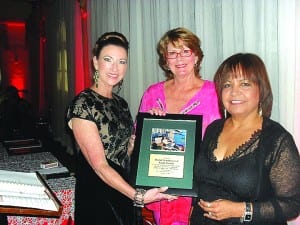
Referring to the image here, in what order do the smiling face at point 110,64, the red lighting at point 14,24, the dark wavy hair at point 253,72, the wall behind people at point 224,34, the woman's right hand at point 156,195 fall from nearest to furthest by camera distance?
the dark wavy hair at point 253,72 → the woman's right hand at point 156,195 → the smiling face at point 110,64 → the wall behind people at point 224,34 → the red lighting at point 14,24

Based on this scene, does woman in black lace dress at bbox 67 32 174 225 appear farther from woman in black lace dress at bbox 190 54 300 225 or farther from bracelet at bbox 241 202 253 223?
bracelet at bbox 241 202 253 223

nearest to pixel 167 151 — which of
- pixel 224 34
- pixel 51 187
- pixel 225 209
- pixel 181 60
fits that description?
pixel 225 209

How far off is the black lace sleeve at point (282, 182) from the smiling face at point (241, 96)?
19cm

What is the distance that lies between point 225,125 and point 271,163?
37 cm

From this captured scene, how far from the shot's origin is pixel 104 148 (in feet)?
6.01

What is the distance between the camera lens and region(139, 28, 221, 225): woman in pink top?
2045 mm

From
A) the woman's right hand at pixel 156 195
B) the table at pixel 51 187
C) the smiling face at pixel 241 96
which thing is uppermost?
the smiling face at pixel 241 96

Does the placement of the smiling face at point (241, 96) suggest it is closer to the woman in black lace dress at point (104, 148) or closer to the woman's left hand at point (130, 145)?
the woman in black lace dress at point (104, 148)

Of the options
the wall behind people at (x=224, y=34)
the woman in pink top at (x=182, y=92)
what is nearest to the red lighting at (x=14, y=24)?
the wall behind people at (x=224, y=34)

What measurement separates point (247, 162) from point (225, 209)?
21 centimetres

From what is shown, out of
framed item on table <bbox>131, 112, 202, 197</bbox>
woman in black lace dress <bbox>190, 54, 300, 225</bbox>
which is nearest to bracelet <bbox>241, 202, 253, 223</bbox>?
woman in black lace dress <bbox>190, 54, 300, 225</bbox>

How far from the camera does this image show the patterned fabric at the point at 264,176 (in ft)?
4.34

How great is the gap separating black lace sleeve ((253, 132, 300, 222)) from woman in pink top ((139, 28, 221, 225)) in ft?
2.31

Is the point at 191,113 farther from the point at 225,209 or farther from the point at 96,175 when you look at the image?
the point at 225,209
